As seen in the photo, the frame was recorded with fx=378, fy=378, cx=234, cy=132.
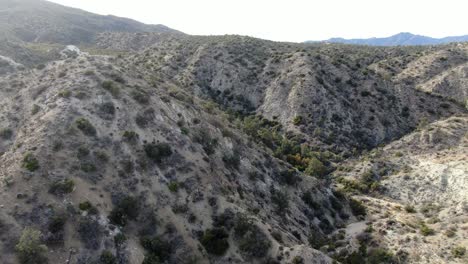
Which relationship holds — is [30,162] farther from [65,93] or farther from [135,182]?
[65,93]

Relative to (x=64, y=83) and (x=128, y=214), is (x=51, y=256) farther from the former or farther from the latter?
(x=64, y=83)

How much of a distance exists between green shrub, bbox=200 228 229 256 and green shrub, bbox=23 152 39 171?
18.4 m

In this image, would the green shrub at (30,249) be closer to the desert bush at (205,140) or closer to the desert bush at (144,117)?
the desert bush at (144,117)

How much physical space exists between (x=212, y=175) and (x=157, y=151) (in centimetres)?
751

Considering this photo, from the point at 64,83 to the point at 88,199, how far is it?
22.4 metres

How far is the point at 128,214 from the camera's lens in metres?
38.8

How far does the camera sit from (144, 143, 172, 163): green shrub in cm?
4591

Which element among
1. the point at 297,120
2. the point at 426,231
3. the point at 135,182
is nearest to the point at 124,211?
the point at 135,182

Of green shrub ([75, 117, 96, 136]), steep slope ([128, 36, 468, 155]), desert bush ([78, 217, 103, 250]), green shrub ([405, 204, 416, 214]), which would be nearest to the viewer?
desert bush ([78, 217, 103, 250])

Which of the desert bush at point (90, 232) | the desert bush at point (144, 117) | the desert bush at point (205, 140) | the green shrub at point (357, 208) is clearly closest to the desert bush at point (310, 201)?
the green shrub at point (357, 208)

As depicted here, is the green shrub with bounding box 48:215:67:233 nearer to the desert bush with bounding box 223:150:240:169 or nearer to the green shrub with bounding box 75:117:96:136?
the green shrub with bounding box 75:117:96:136

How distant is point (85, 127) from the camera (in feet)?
147

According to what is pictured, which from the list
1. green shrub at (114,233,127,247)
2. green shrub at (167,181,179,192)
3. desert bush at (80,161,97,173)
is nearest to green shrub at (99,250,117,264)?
green shrub at (114,233,127,247)

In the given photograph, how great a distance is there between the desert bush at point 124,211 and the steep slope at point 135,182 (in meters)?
0.11
